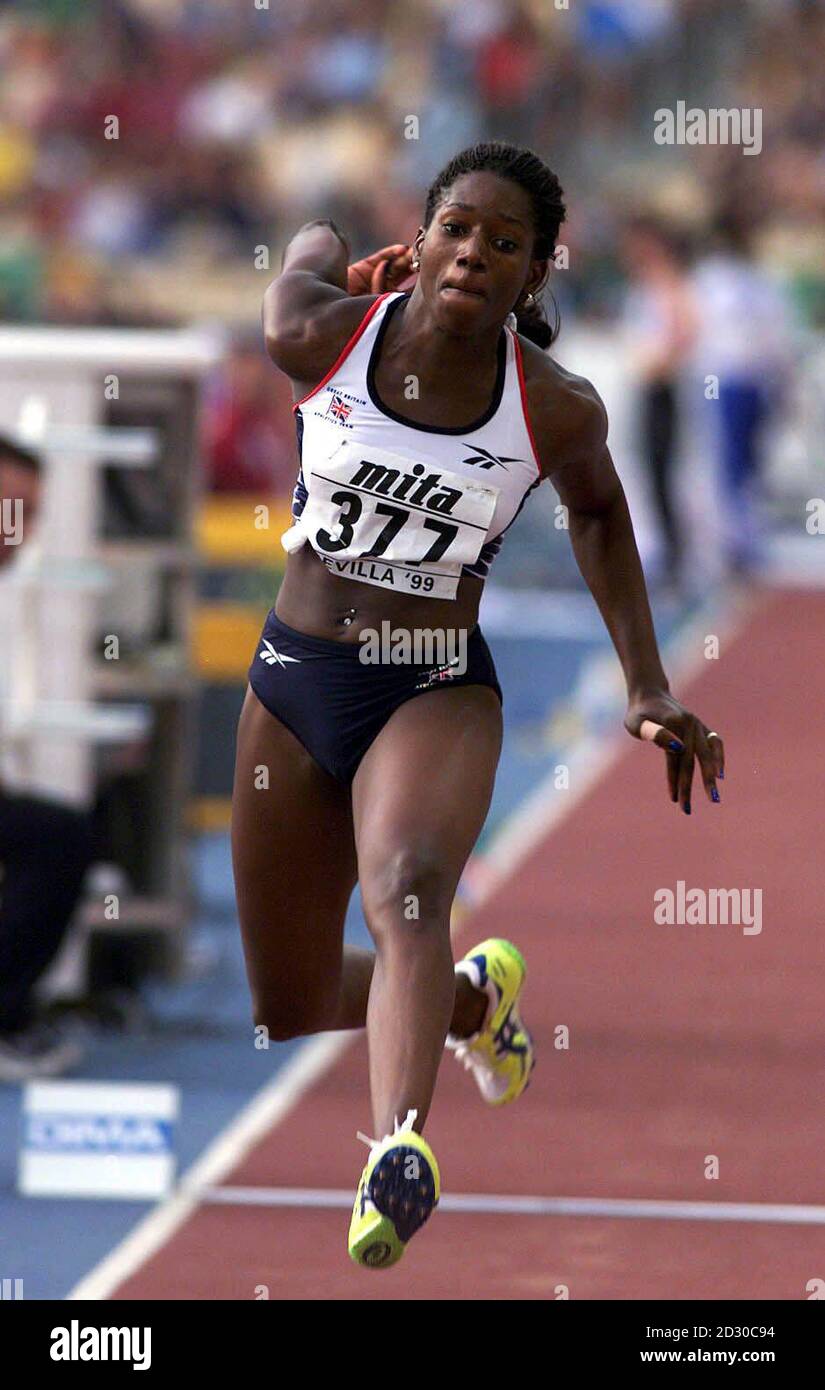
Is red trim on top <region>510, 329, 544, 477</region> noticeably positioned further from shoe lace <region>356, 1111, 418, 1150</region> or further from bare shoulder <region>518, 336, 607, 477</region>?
shoe lace <region>356, 1111, 418, 1150</region>

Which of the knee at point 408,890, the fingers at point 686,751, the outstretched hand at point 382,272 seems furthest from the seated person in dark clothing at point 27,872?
the knee at point 408,890

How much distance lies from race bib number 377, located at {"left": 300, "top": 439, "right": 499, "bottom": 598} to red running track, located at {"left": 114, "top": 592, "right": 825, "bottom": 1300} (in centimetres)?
205

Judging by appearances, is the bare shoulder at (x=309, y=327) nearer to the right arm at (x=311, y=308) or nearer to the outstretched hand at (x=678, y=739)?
the right arm at (x=311, y=308)

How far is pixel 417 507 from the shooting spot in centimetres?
450

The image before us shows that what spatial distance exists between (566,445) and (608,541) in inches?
10.2

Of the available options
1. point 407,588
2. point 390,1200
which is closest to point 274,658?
point 407,588

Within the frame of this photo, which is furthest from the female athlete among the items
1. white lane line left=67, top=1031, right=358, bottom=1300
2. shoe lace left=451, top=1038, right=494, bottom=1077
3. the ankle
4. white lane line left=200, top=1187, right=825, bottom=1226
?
white lane line left=200, top=1187, right=825, bottom=1226

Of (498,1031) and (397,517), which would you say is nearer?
(397,517)

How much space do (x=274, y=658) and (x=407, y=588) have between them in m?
0.34

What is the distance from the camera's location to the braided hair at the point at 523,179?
443 centimetres

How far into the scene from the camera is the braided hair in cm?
443

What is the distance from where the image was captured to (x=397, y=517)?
4.51 meters

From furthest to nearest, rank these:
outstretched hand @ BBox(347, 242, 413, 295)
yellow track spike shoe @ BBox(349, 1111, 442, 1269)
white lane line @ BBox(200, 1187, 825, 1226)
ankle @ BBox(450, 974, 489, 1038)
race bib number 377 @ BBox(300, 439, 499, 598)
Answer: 1. white lane line @ BBox(200, 1187, 825, 1226)
2. ankle @ BBox(450, 974, 489, 1038)
3. outstretched hand @ BBox(347, 242, 413, 295)
4. race bib number 377 @ BBox(300, 439, 499, 598)
5. yellow track spike shoe @ BBox(349, 1111, 442, 1269)

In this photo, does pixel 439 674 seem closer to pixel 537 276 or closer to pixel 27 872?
pixel 537 276
